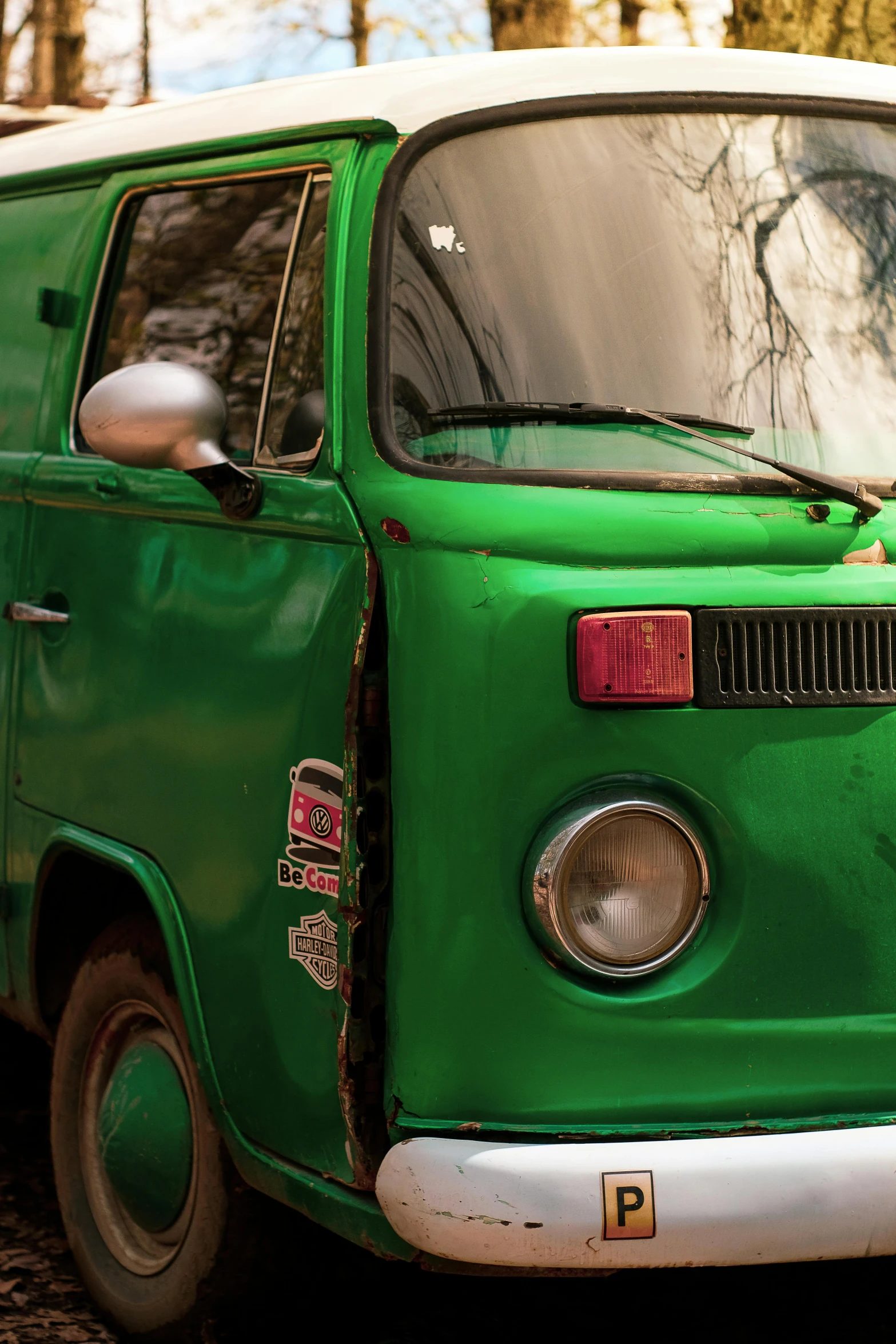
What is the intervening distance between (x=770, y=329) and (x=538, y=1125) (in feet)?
4.64

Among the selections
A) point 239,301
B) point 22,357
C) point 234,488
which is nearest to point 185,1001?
point 234,488

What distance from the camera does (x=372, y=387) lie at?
8.96 ft

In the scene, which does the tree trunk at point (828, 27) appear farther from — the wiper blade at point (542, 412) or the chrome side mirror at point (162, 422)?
the chrome side mirror at point (162, 422)

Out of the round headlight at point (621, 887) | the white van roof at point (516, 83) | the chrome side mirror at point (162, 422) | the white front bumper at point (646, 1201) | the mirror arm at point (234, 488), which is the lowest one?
the white front bumper at point (646, 1201)

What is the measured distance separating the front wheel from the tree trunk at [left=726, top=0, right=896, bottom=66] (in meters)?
5.89

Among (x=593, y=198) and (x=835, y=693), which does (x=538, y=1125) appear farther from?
(x=593, y=198)

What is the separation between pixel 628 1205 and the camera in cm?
234

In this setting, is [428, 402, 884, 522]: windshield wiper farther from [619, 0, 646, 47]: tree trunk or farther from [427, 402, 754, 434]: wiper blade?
[619, 0, 646, 47]: tree trunk

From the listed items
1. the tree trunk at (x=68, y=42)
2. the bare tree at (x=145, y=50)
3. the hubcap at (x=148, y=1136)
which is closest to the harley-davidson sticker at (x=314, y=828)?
the hubcap at (x=148, y=1136)

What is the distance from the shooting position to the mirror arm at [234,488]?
288cm

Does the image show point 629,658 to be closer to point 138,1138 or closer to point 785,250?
point 785,250

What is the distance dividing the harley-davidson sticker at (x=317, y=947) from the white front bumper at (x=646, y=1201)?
0.33 meters

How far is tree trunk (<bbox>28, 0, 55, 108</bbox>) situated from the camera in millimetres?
19469

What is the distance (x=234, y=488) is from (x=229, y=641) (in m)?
0.28
